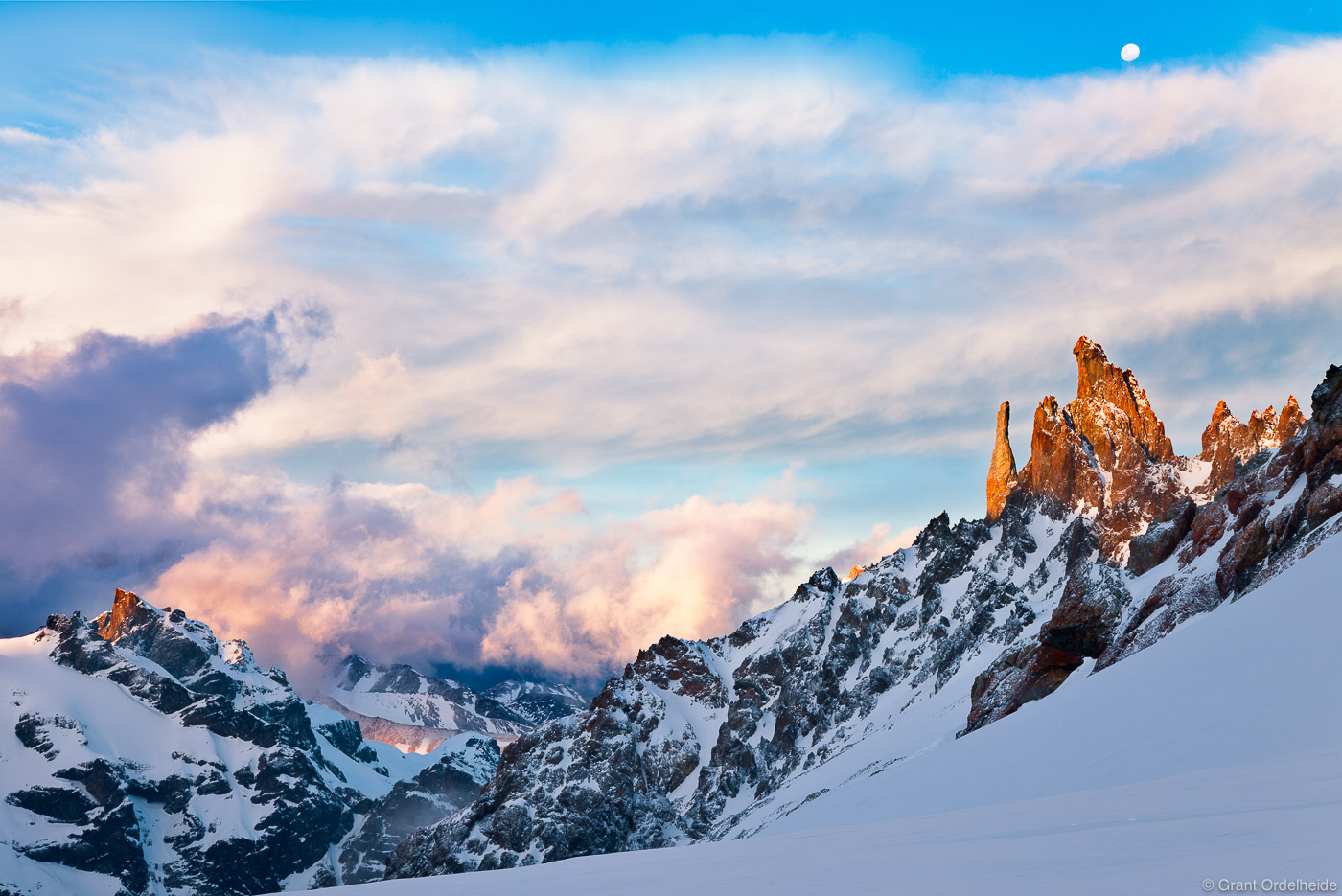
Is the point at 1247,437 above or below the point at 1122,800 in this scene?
above

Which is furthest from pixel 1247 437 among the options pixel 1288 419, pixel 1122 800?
pixel 1122 800

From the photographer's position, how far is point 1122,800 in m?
17.8

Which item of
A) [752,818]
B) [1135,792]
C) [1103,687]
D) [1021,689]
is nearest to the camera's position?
[1135,792]

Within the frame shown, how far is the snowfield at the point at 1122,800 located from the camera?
11.5 meters

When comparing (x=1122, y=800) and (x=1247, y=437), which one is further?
(x=1247, y=437)

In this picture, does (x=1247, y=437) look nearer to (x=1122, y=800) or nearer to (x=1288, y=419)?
(x=1288, y=419)

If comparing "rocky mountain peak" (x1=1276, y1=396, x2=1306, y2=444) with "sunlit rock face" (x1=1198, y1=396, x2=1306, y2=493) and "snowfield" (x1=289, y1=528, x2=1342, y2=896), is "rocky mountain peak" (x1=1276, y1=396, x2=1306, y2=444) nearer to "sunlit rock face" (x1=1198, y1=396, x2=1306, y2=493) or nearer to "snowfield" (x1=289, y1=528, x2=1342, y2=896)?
"sunlit rock face" (x1=1198, y1=396, x2=1306, y2=493)

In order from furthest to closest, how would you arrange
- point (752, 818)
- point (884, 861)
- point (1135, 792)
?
point (752, 818), point (1135, 792), point (884, 861)

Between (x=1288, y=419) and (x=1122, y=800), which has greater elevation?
(x=1288, y=419)

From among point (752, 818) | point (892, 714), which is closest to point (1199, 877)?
point (752, 818)

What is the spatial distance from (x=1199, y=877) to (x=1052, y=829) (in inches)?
223

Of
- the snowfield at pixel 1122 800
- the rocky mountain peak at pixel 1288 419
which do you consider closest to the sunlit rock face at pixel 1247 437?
the rocky mountain peak at pixel 1288 419

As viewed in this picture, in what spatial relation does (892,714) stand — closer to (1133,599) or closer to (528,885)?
(1133,599)

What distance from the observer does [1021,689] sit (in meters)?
60.9
